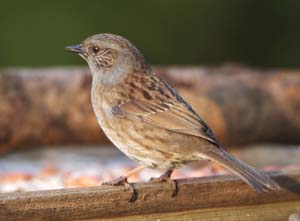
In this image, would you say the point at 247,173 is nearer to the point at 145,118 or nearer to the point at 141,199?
the point at 141,199

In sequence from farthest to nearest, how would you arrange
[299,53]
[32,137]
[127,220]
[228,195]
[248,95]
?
1. [299,53]
2. [248,95]
3. [32,137]
4. [228,195]
5. [127,220]

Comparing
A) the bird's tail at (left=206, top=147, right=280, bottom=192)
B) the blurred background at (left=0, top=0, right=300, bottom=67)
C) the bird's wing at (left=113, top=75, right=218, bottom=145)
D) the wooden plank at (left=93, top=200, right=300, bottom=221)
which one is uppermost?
the bird's wing at (left=113, top=75, right=218, bottom=145)

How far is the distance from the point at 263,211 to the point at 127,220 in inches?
29.4

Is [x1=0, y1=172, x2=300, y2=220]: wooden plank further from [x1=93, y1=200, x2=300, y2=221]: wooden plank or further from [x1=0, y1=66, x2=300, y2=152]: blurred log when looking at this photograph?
[x1=0, y1=66, x2=300, y2=152]: blurred log

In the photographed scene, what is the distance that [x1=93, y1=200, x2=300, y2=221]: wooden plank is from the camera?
397cm

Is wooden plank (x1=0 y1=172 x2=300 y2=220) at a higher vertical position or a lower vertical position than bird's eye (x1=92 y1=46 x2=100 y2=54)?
lower

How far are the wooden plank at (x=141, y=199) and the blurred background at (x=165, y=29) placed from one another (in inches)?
245

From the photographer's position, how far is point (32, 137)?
6695 mm

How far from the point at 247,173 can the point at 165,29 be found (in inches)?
290

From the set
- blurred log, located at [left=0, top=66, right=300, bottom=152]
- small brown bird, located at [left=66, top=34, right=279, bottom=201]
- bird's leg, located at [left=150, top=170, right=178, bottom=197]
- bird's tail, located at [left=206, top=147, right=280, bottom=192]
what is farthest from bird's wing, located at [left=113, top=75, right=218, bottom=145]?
blurred log, located at [left=0, top=66, right=300, bottom=152]

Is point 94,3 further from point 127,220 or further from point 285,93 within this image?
point 127,220

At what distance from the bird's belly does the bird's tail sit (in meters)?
0.17

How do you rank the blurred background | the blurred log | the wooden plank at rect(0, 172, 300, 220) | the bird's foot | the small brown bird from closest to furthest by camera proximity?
1. the wooden plank at rect(0, 172, 300, 220)
2. the bird's foot
3. the small brown bird
4. the blurred log
5. the blurred background

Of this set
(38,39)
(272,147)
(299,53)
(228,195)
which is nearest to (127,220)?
(228,195)
